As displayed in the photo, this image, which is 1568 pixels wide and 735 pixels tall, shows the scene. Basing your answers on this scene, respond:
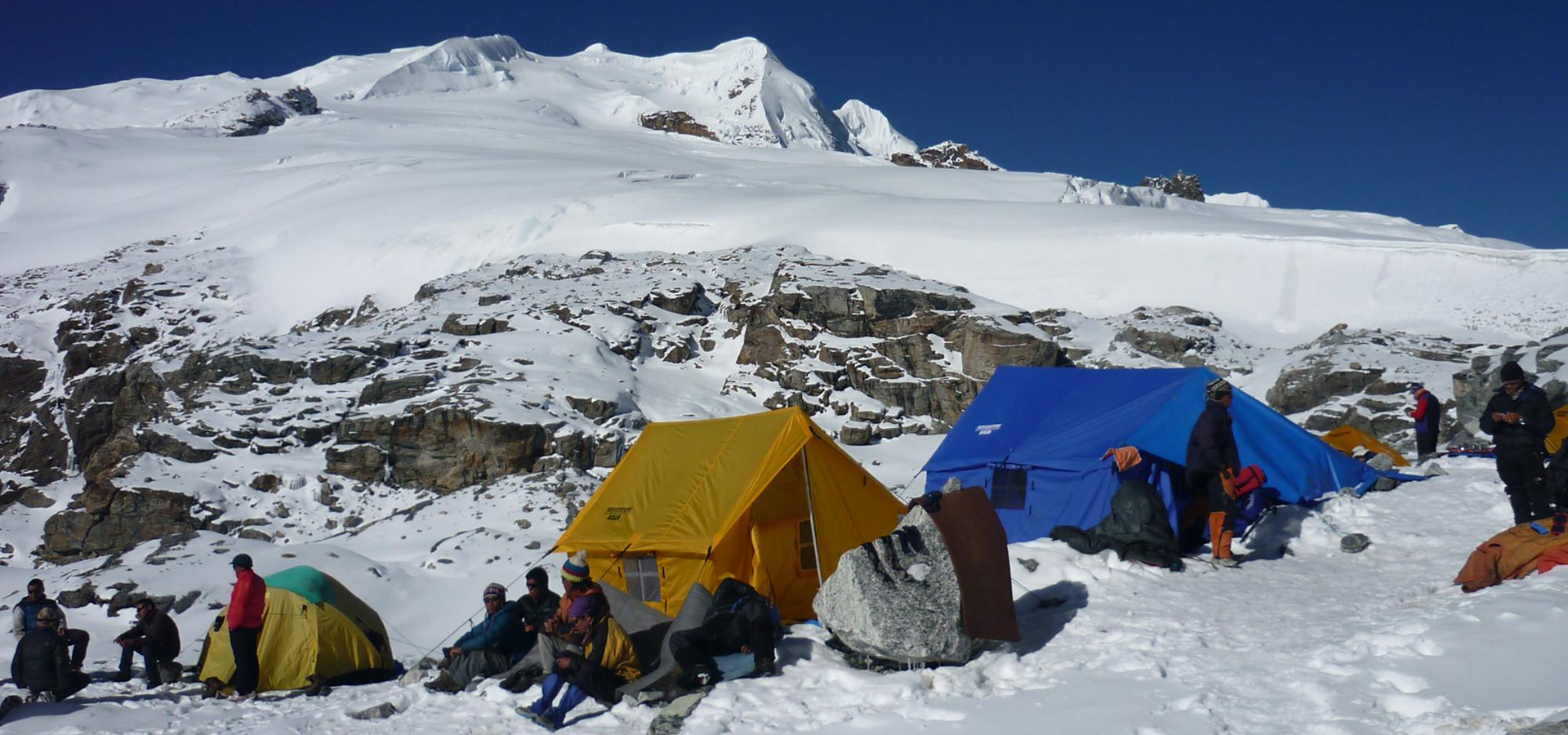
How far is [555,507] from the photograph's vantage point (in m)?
20.1

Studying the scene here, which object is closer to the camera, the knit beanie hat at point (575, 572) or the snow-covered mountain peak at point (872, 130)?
the knit beanie hat at point (575, 572)

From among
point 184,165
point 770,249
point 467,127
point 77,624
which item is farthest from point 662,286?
point 467,127

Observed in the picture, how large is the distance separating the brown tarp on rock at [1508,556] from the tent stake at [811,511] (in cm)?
537

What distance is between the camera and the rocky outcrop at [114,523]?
22.8 m

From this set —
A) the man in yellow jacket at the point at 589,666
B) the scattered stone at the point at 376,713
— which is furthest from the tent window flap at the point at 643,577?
the scattered stone at the point at 376,713

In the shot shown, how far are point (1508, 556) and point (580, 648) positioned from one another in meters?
6.77

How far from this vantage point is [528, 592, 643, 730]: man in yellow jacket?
7262mm

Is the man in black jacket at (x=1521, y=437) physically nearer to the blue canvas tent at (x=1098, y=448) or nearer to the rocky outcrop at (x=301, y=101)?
the blue canvas tent at (x=1098, y=448)

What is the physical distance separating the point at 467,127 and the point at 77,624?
86.0 meters

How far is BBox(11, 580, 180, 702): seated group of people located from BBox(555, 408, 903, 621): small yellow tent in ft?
12.5

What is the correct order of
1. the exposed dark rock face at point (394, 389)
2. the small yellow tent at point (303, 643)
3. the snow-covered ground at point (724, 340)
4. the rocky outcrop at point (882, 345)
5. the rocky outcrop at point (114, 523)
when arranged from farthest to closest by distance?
the rocky outcrop at point (882, 345), the exposed dark rock face at point (394, 389), the rocky outcrop at point (114, 523), the small yellow tent at point (303, 643), the snow-covered ground at point (724, 340)

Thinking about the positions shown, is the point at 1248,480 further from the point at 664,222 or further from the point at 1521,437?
the point at 664,222

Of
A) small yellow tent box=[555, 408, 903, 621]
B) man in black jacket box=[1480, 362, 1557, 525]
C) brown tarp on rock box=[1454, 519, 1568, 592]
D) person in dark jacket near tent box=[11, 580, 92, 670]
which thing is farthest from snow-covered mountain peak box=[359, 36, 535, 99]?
brown tarp on rock box=[1454, 519, 1568, 592]

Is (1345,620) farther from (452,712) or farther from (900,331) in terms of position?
(900,331)
